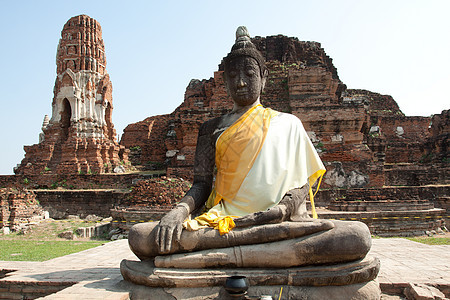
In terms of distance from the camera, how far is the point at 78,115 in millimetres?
21031

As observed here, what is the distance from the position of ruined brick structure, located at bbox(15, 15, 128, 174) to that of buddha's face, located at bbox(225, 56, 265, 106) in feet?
54.8

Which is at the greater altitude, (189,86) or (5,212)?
(189,86)

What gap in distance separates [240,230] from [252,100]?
1616 mm

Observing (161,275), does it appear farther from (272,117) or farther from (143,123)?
(143,123)

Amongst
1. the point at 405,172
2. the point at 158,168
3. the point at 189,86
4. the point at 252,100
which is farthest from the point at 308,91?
the point at 189,86

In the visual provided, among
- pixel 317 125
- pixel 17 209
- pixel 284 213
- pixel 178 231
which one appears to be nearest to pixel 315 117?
pixel 317 125

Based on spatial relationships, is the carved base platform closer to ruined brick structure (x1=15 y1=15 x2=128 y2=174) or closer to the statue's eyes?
the statue's eyes

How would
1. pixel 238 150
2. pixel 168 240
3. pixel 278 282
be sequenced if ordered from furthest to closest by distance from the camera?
pixel 238 150 < pixel 168 240 < pixel 278 282

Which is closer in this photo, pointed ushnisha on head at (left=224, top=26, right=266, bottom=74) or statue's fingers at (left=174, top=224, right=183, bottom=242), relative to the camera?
statue's fingers at (left=174, top=224, right=183, bottom=242)

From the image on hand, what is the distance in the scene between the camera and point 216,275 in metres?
3.25

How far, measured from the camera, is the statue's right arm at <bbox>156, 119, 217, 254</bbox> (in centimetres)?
340

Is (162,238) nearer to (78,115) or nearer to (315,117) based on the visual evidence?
(315,117)

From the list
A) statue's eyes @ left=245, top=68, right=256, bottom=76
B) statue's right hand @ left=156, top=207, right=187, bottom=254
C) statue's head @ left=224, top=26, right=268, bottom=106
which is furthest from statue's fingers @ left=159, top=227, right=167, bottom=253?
statue's eyes @ left=245, top=68, right=256, bottom=76

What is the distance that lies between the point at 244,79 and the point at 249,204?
1425 millimetres
